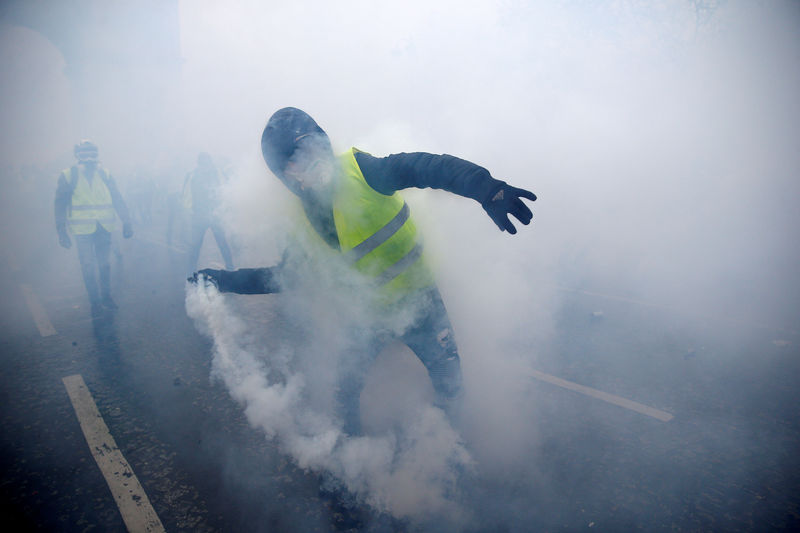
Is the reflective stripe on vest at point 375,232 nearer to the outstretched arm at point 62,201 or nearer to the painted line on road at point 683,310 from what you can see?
the painted line on road at point 683,310

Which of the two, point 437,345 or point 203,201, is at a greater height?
point 203,201

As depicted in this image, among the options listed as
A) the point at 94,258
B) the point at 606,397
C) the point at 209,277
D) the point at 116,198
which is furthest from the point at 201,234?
the point at 606,397

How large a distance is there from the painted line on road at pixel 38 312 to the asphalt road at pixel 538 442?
0.21 meters

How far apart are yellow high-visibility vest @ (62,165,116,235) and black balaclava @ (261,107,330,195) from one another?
4.42 meters

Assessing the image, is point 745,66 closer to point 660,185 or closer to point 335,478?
point 660,185

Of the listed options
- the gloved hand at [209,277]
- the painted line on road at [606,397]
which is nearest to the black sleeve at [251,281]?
the gloved hand at [209,277]

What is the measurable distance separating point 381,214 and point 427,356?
81cm

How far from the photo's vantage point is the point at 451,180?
1927 mm

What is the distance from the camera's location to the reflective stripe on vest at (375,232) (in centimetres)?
206

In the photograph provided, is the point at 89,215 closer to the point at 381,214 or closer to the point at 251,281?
the point at 251,281

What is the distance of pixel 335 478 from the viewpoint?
2500 mm

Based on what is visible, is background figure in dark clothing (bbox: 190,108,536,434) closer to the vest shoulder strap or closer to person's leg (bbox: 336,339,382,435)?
person's leg (bbox: 336,339,382,435)

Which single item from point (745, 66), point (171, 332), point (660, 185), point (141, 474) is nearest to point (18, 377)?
point (171, 332)

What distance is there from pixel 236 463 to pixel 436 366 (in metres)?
1.40
